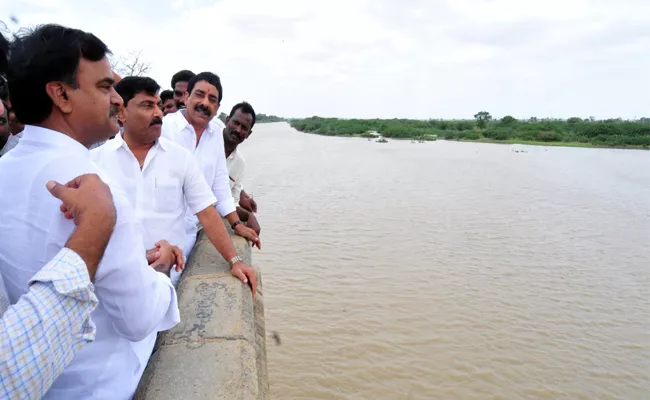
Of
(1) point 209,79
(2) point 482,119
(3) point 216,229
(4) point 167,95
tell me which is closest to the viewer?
(3) point 216,229

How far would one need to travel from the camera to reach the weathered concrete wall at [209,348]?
154 centimetres

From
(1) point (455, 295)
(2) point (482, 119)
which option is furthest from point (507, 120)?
(1) point (455, 295)

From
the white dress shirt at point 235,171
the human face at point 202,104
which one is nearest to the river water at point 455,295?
the white dress shirt at point 235,171

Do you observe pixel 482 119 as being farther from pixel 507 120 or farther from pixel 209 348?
pixel 209 348

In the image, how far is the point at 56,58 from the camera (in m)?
1.06

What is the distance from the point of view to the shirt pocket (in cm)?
224

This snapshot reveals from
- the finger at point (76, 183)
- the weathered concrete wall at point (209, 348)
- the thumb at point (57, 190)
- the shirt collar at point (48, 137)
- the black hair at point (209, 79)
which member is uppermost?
the black hair at point (209, 79)

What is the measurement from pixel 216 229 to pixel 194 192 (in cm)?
22

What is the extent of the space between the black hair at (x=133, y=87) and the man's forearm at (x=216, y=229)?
680 mm

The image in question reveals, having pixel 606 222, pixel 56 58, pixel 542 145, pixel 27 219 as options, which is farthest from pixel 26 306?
pixel 542 145

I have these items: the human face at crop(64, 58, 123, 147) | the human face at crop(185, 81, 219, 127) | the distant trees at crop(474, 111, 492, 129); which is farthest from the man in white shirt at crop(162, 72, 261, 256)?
the distant trees at crop(474, 111, 492, 129)

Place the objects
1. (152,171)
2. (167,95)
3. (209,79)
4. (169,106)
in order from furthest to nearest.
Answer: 1. (167,95)
2. (169,106)
3. (209,79)
4. (152,171)

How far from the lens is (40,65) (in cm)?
105

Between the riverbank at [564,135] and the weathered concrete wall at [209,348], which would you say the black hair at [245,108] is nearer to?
the weathered concrete wall at [209,348]
